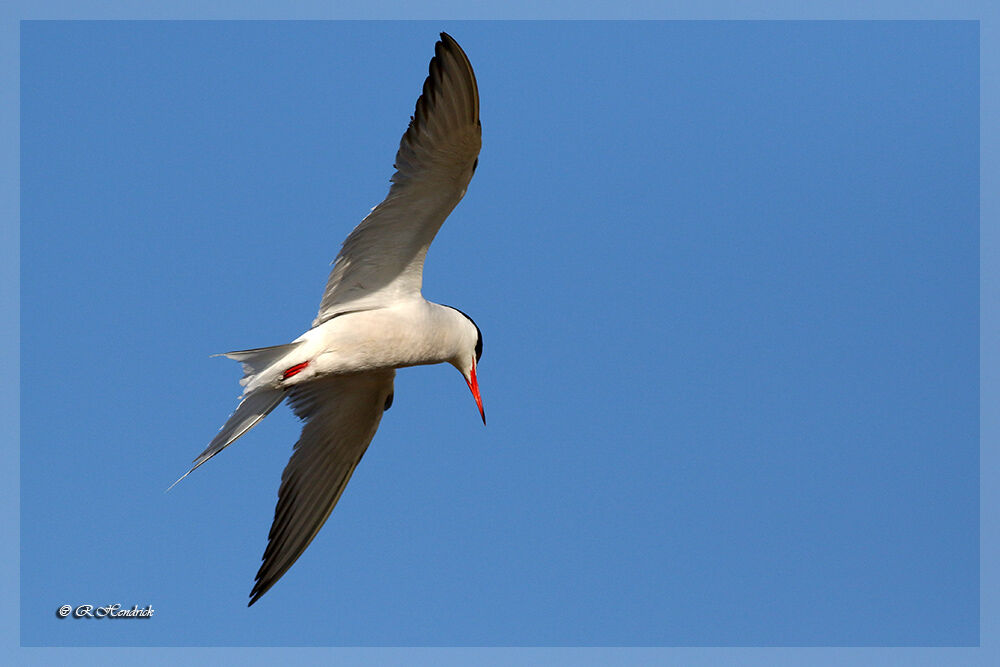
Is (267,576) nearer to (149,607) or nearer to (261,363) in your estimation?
(149,607)

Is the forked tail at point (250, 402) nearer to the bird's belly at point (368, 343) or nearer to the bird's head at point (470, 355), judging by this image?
the bird's belly at point (368, 343)

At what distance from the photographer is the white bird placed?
5.38 meters

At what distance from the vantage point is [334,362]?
5758 mm

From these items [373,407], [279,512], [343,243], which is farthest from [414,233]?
[279,512]

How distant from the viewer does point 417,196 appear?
5.61 metres

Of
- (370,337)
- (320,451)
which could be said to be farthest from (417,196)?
(320,451)

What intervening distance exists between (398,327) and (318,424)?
111 cm

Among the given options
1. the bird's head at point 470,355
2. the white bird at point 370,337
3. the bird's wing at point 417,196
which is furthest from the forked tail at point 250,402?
the bird's head at point 470,355

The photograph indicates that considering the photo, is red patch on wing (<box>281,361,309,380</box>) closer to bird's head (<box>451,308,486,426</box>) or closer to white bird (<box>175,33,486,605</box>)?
white bird (<box>175,33,486,605</box>)

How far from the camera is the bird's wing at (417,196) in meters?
5.29

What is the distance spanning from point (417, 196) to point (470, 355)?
1.19 meters

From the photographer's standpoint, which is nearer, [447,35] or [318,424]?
[447,35]

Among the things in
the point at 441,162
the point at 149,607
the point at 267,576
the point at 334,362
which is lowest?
the point at 149,607

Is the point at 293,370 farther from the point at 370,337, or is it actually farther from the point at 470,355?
the point at 470,355
